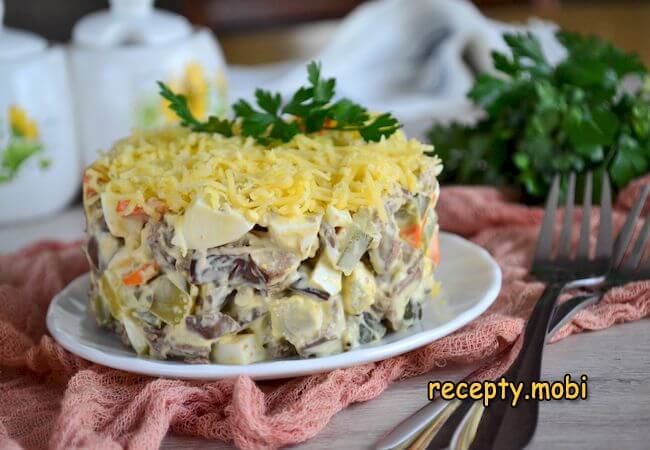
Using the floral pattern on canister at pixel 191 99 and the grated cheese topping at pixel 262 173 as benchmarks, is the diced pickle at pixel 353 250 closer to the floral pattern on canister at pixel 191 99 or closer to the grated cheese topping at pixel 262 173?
the grated cheese topping at pixel 262 173

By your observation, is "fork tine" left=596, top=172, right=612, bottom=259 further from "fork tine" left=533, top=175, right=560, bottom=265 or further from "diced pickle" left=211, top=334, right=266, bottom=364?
"diced pickle" left=211, top=334, right=266, bottom=364

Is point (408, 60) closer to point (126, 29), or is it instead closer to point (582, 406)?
point (126, 29)

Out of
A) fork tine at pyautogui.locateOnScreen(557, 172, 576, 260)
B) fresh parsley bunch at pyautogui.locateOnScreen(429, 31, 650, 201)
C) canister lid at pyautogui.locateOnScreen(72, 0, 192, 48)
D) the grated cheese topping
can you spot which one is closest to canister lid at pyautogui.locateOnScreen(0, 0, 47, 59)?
canister lid at pyautogui.locateOnScreen(72, 0, 192, 48)

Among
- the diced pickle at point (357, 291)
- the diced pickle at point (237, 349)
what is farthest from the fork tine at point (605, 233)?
the diced pickle at point (237, 349)

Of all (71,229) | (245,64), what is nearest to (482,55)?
(245,64)

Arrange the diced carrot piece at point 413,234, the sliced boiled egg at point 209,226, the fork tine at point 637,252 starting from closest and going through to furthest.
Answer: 1. the sliced boiled egg at point 209,226
2. the diced carrot piece at point 413,234
3. the fork tine at point 637,252

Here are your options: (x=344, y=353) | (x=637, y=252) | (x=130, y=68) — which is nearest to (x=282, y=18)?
(x=130, y=68)

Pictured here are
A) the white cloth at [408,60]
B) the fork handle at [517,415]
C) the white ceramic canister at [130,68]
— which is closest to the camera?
the fork handle at [517,415]

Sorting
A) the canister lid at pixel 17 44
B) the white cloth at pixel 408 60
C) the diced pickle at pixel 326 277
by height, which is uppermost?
the diced pickle at pixel 326 277
